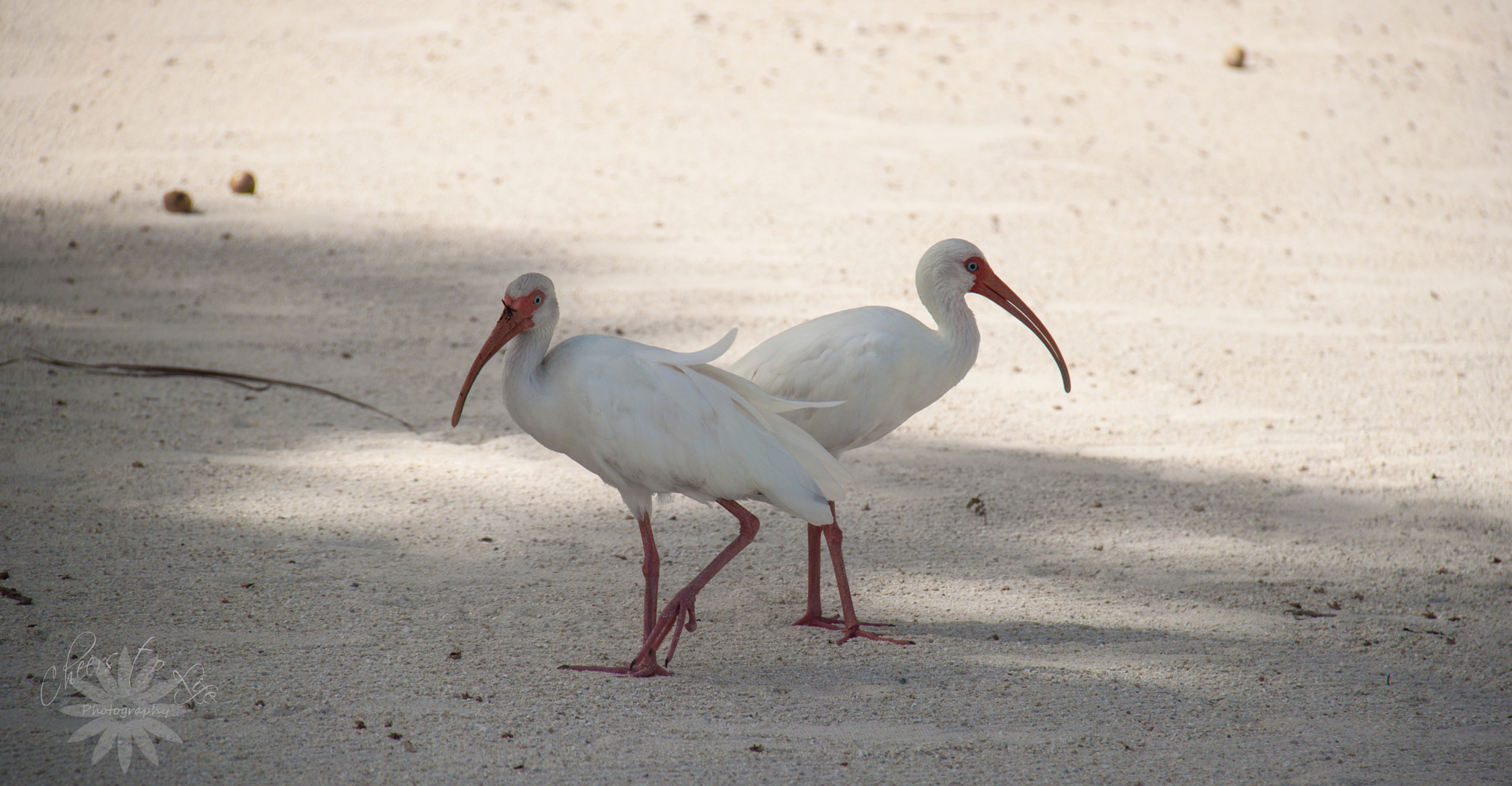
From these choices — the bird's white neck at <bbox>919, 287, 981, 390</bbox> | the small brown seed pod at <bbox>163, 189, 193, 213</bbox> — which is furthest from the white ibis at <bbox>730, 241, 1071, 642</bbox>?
the small brown seed pod at <bbox>163, 189, 193, 213</bbox>

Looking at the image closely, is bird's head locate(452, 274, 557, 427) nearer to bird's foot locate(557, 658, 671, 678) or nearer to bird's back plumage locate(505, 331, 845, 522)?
bird's back plumage locate(505, 331, 845, 522)

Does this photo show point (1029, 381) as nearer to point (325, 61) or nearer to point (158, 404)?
point (158, 404)

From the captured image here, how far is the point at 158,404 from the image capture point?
15.5 feet

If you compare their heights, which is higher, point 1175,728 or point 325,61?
point 325,61

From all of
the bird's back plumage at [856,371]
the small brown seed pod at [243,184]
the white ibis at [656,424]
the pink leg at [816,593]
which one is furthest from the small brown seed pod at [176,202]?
the pink leg at [816,593]

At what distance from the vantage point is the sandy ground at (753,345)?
9.60ft

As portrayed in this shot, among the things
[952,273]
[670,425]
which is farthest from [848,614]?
[952,273]

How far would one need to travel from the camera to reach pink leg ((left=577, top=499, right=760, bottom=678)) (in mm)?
3047

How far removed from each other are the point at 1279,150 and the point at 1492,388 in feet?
11.5

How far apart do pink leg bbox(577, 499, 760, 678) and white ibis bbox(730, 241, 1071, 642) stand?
28cm

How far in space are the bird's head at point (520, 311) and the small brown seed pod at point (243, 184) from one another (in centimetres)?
461

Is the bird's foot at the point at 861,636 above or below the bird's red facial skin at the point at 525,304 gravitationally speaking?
below

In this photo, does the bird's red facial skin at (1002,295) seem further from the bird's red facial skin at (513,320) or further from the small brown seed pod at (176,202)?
the small brown seed pod at (176,202)

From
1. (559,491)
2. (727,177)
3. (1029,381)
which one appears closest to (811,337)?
(559,491)
